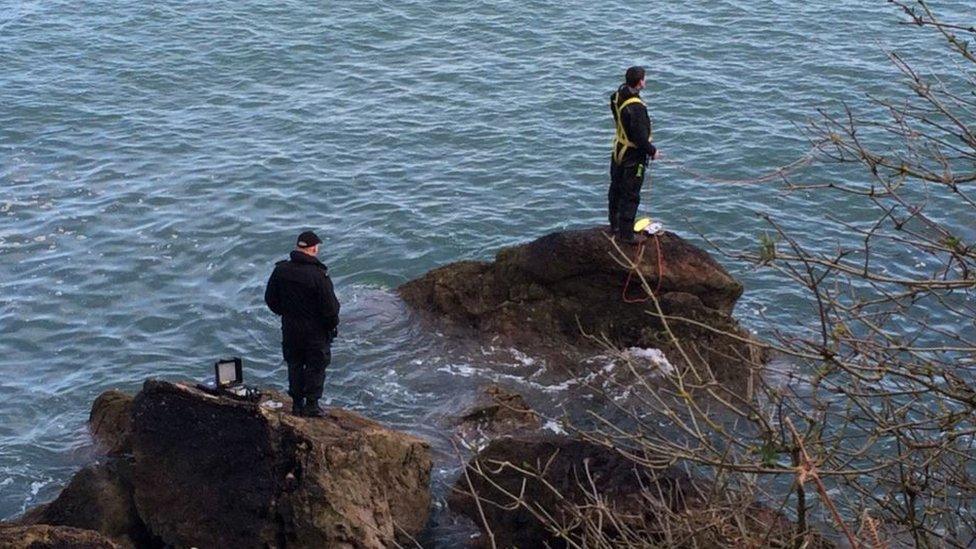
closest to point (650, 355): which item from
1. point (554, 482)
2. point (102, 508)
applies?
point (554, 482)

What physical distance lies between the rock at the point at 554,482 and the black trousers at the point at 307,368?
168 centimetres

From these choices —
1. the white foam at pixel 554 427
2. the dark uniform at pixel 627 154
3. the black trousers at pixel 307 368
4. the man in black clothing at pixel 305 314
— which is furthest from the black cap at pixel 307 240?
the dark uniform at pixel 627 154

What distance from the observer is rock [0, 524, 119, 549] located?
33.1ft

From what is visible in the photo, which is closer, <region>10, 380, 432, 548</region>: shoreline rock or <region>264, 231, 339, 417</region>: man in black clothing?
<region>10, 380, 432, 548</region>: shoreline rock

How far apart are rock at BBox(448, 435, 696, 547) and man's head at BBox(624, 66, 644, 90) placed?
3.67 metres

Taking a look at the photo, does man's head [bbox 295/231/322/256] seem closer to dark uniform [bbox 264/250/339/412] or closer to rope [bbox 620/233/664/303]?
dark uniform [bbox 264/250/339/412]

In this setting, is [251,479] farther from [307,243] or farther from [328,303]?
[307,243]

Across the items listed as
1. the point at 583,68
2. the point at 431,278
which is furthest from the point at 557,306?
the point at 583,68

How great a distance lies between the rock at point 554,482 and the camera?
35.5 feet

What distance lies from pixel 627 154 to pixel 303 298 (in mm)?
3804

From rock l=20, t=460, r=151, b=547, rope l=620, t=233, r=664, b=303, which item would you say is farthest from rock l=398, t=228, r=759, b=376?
rock l=20, t=460, r=151, b=547

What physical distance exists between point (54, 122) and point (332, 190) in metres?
6.13

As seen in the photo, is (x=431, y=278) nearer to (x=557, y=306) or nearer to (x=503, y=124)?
(x=557, y=306)

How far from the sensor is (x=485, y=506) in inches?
457
